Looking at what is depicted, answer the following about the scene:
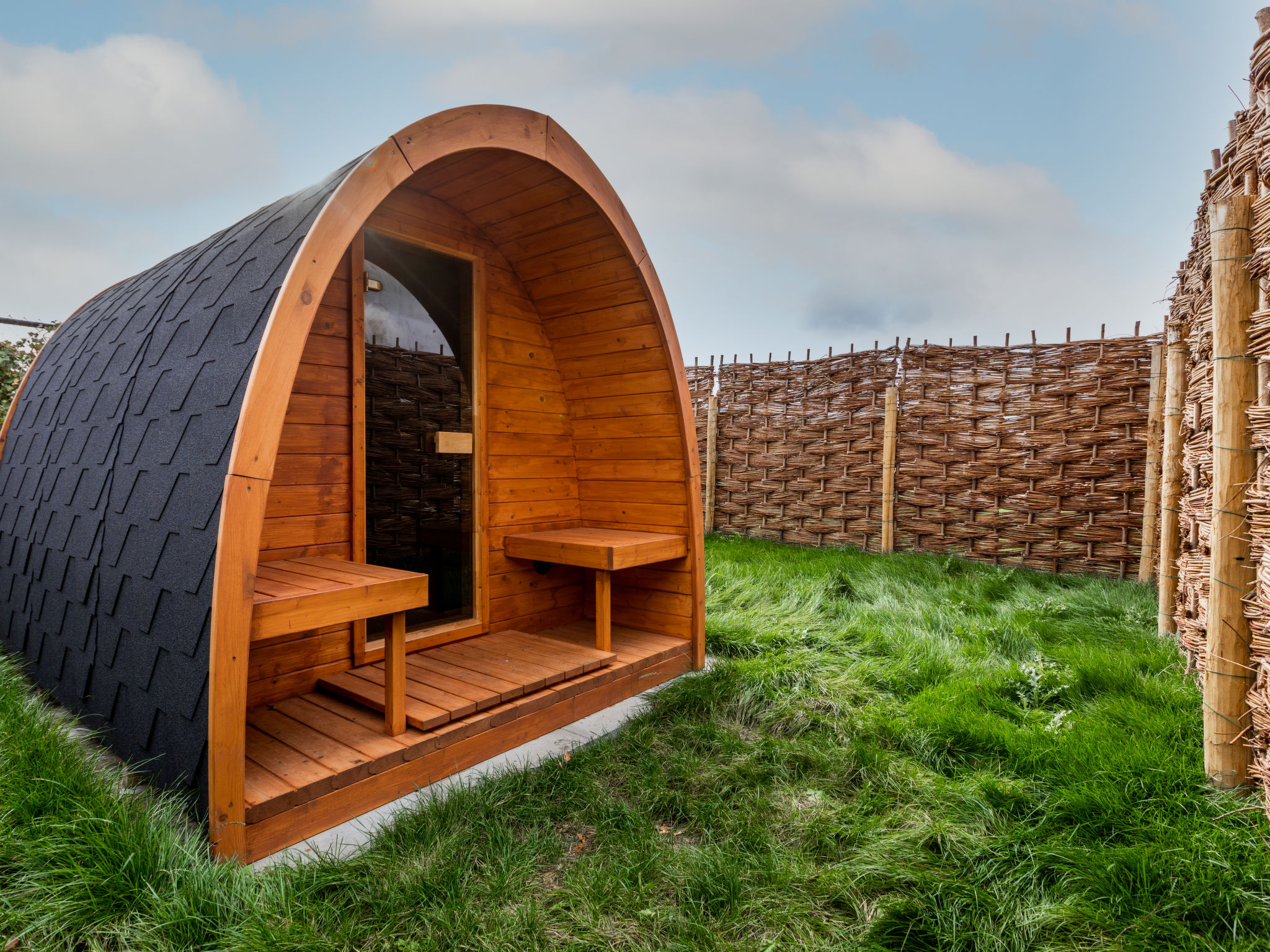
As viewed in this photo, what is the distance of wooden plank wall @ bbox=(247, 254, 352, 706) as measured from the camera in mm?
2709

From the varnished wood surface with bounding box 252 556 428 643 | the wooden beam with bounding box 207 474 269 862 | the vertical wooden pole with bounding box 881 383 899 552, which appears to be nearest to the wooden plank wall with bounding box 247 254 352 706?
the varnished wood surface with bounding box 252 556 428 643

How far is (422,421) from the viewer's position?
329 centimetres

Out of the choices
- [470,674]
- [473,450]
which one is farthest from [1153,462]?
[470,674]

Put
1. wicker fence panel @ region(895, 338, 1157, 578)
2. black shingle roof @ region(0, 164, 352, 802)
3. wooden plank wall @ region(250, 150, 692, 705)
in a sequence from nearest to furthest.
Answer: black shingle roof @ region(0, 164, 352, 802), wooden plank wall @ region(250, 150, 692, 705), wicker fence panel @ region(895, 338, 1157, 578)

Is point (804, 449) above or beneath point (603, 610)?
above

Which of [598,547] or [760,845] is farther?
[598,547]

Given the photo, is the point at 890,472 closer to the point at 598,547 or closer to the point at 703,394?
the point at 703,394

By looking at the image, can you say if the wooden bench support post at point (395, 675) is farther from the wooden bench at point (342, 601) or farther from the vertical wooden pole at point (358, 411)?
the vertical wooden pole at point (358, 411)

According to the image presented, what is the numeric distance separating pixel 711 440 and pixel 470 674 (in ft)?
19.3

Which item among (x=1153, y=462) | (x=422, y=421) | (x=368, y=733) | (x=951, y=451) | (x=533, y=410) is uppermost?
(x=533, y=410)

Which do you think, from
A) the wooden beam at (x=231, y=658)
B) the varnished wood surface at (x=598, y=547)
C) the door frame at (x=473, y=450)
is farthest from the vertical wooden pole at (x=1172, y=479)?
the wooden beam at (x=231, y=658)

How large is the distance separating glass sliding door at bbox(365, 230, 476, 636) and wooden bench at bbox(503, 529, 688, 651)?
0.34 m

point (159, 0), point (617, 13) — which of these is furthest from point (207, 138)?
point (617, 13)

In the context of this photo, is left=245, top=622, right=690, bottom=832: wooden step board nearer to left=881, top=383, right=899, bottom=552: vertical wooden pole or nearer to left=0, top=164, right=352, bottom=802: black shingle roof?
left=0, top=164, right=352, bottom=802: black shingle roof
